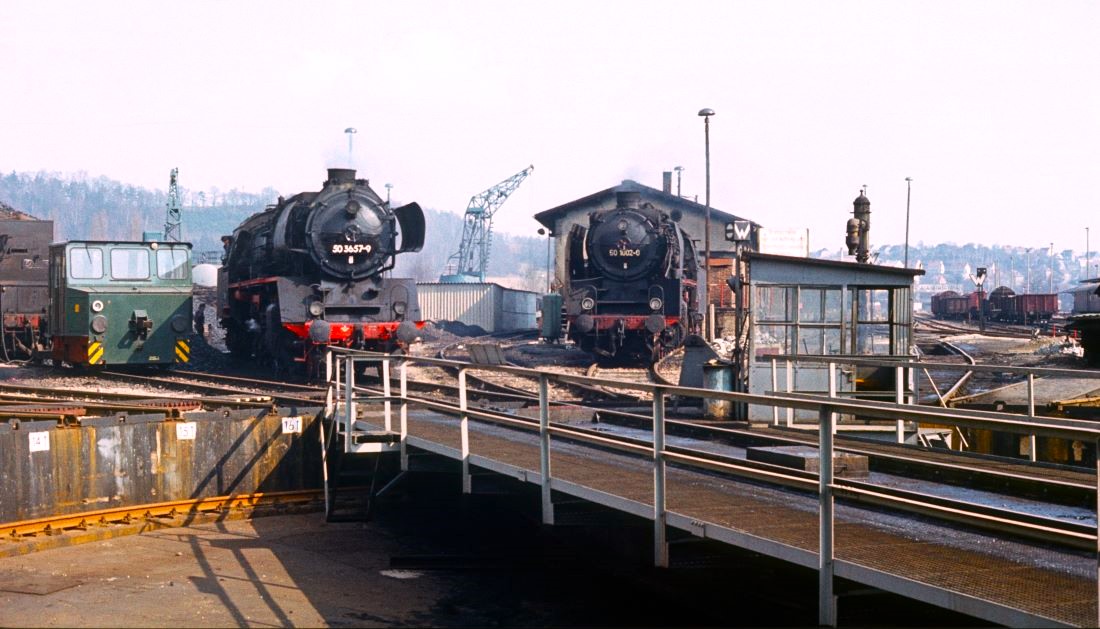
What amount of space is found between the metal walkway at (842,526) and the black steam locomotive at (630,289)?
20254mm

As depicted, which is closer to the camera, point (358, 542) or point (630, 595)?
point (630, 595)

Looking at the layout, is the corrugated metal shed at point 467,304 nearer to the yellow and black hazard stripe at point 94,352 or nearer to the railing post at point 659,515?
the yellow and black hazard stripe at point 94,352

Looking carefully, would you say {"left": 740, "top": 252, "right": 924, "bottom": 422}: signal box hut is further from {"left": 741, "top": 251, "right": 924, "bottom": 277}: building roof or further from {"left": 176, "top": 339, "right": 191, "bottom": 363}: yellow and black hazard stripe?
{"left": 176, "top": 339, "right": 191, "bottom": 363}: yellow and black hazard stripe

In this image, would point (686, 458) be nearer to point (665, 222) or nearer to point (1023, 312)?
point (665, 222)

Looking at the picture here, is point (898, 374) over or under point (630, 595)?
over

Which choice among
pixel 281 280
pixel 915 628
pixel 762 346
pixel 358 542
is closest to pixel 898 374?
pixel 762 346

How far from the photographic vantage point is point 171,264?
25.4m

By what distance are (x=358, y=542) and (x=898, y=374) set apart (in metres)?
6.06

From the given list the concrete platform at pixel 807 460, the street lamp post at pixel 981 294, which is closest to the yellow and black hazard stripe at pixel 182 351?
the concrete platform at pixel 807 460

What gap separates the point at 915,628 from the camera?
6141 millimetres

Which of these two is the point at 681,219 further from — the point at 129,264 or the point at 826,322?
the point at 826,322

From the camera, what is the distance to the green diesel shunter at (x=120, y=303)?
78.1 feet

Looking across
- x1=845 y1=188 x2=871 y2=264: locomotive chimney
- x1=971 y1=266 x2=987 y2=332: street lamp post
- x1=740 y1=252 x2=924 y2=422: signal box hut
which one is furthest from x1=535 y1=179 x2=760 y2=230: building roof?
x1=740 y1=252 x2=924 y2=422: signal box hut

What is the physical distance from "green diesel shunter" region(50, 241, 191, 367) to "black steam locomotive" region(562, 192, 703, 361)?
1034 centimetres
